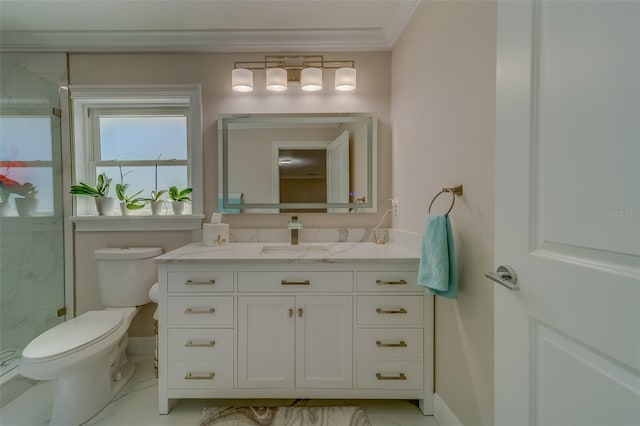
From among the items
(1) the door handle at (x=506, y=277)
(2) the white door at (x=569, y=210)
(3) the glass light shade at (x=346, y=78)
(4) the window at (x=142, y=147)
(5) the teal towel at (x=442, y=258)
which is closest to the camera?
(2) the white door at (x=569, y=210)

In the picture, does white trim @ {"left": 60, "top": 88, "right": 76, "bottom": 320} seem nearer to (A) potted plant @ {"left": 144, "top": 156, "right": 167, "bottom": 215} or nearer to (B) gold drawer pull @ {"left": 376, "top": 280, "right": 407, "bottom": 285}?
(A) potted plant @ {"left": 144, "top": 156, "right": 167, "bottom": 215}

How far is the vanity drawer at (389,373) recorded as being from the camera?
153cm

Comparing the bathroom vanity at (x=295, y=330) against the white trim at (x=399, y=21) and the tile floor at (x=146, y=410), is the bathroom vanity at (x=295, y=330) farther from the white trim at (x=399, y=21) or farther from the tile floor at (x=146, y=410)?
the white trim at (x=399, y=21)

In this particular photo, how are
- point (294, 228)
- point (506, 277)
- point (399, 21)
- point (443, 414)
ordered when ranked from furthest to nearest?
point (294, 228) → point (399, 21) → point (443, 414) → point (506, 277)

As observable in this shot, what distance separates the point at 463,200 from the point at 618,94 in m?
0.73

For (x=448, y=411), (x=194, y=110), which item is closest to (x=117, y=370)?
(x=194, y=110)

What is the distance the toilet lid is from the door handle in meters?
1.86

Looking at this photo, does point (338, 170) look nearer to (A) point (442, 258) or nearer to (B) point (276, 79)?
(B) point (276, 79)

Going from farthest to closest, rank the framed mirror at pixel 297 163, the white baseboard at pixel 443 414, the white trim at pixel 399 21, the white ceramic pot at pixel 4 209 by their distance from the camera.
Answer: the framed mirror at pixel 297 163 → the white ceramic pot at pixel 4 209 → the white trim at pixel 399 21 → the white baseboard at pixel 443 414

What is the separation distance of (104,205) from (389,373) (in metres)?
2.21

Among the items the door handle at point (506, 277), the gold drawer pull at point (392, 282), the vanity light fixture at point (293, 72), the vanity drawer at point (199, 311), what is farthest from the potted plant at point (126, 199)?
the door handle at point (506, 277)

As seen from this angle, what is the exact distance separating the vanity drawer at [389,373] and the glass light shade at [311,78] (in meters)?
1.76

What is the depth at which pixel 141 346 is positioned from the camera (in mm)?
2123

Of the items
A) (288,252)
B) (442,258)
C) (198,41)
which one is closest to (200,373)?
(288,252)
